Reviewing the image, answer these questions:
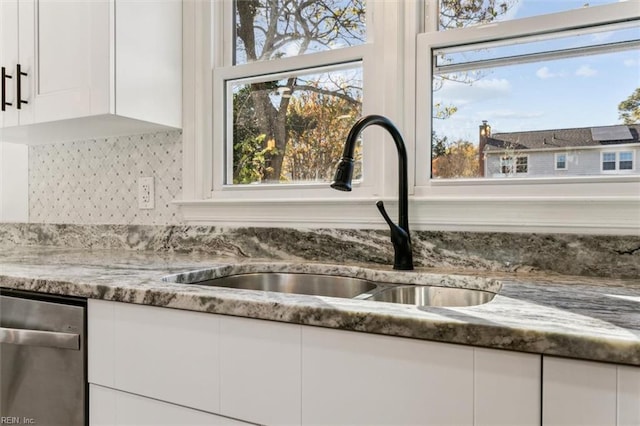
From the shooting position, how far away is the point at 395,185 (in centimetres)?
141

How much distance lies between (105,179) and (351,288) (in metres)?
1.28

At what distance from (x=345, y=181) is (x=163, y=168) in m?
1.01

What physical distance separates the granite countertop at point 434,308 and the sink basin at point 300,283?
0.02 meters

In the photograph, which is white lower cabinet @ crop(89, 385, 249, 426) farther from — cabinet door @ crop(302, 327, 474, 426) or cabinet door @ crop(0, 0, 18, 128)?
cabinet door @ crop(0, 0, 18, 128)

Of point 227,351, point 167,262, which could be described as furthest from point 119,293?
point 167,262

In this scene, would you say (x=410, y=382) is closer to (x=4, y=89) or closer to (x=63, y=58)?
(x=63, y=58)

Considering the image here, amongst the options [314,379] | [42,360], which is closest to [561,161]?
[314,379]

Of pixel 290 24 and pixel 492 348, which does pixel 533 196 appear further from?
pixel 290 24

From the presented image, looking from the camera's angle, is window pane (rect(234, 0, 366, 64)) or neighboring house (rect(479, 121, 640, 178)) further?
window pane (rect(234, 0, 366, 64))

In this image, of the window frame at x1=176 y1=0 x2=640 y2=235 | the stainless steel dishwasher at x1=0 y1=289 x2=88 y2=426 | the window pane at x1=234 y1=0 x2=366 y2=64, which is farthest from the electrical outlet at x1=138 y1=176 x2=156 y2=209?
the stainless steel dishwasher at x1=0 y1=289 x2=88 y2=426

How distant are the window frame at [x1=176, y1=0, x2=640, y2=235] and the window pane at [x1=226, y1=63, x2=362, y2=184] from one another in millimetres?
70

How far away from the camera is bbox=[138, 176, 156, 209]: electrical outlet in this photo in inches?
72.9

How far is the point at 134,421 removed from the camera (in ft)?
3.25

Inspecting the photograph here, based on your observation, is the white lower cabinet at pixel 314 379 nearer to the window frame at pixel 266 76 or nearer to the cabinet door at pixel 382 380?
the cabinet door at pixel 382 380
